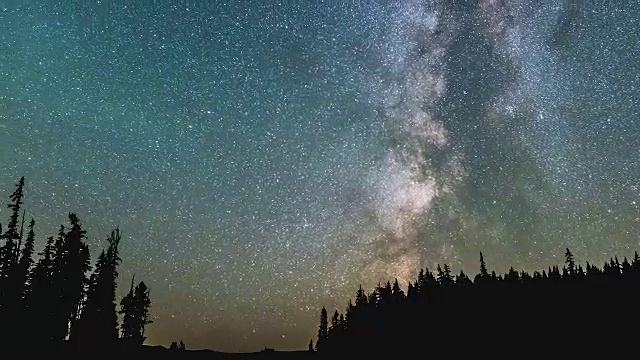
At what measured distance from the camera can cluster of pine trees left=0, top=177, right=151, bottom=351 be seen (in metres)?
55.3

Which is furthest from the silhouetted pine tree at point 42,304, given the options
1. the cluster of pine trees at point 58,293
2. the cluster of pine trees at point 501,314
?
the cluster of pine trees at point 501,314

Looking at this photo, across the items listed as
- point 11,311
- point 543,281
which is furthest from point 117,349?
point 543,281

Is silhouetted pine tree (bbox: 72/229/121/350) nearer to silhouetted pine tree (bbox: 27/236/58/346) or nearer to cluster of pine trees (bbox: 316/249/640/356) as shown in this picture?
silhouetted pine tree (bbox: 27/236/58/346)

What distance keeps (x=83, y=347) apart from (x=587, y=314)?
74930mm

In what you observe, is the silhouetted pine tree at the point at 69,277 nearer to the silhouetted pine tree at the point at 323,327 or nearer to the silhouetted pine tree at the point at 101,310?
the silhouetted pine tree at the point at 101,310

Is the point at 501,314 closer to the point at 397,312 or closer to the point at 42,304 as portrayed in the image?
the point at 397,312

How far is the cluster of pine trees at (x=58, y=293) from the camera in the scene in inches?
2176

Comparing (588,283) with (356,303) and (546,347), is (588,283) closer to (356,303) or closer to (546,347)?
(546,347)

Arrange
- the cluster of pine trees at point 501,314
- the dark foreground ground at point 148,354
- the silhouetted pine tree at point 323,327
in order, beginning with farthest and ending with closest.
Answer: the silhouetted pine tree at point 323,327, the cluster of pine trees at point 501,314, the dark foreground ground at point 148,354

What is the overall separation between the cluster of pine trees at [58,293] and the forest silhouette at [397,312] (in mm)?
121

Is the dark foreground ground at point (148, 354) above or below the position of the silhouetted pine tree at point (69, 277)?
below

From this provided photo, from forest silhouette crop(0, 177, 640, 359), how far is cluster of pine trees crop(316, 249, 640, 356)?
0.18 m

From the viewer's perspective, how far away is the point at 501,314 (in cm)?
8450

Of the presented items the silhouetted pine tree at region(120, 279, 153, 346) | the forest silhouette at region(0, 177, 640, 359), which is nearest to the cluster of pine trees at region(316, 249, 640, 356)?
the forest silhouette at region(0, 177, 640, 359)
